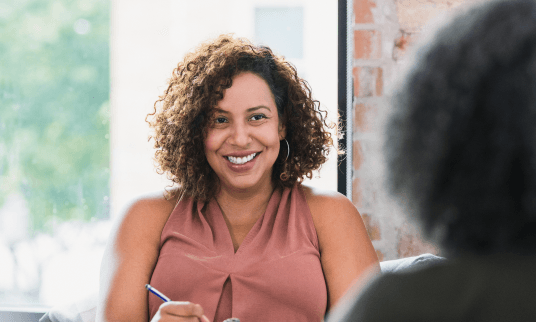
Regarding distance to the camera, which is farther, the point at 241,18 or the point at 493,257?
the point at 241,18

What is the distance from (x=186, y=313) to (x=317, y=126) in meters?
0.76

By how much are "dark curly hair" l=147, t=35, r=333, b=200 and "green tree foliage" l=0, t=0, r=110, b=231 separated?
0.54m

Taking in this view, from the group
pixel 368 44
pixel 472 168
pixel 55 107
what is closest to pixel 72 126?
pixel 55 107

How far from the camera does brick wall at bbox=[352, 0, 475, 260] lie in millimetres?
1523

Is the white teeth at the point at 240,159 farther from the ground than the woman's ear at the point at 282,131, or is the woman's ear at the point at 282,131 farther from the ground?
the woman's ear at the point at 282,131

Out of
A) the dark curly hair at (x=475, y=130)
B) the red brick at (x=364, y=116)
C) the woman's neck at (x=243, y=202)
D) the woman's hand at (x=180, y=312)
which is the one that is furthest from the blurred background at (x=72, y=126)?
the dark curly hair at (x=475, y=130)

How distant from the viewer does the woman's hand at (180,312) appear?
0.95 meters

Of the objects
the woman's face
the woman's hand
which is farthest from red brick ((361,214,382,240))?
the woman's hand

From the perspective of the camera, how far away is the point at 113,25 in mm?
1866

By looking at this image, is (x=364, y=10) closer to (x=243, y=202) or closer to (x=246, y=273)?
(x=243, y=202)

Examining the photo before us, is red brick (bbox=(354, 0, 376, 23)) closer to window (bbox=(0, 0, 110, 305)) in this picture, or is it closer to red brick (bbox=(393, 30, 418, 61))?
red brick (bbox=(393, 30, 418, 61))

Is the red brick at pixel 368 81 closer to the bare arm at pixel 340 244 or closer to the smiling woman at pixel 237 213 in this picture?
the smiling woman at pixel 237 213

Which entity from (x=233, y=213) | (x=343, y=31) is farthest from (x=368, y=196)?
(x=343, y=31)

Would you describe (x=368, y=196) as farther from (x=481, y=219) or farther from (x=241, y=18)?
(x=481, y=219)
